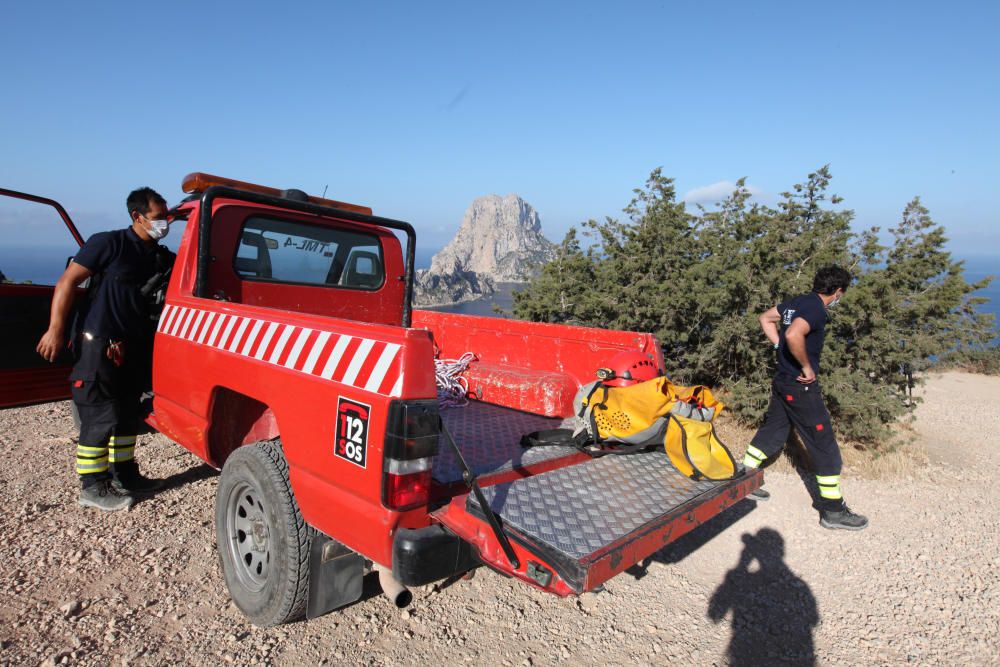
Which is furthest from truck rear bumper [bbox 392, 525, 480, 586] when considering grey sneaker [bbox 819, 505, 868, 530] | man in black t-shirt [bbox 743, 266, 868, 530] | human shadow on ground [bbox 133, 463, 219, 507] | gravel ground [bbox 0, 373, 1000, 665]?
grey sneaker [bbox 819, 505, 868, 530]

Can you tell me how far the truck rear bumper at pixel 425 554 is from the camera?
1.95 m

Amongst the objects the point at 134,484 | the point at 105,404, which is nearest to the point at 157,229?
the point at 105,404

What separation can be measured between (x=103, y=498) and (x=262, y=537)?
189 cm

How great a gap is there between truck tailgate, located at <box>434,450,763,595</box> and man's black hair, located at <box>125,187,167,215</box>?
3114mm

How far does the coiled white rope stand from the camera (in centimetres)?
400

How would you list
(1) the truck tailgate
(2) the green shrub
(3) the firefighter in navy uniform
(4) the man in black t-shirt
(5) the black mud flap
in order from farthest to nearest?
(2) the green shrub, (4) the man in black t-shirt, (3) the firefighter in navy uniform, (5) the black mud flap, (1) the truck tailgate

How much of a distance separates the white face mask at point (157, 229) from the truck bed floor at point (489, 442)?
227 centimetres

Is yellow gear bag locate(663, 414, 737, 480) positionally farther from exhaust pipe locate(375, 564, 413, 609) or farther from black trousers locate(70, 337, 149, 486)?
black trousers locate(70, 337, 149, 486)

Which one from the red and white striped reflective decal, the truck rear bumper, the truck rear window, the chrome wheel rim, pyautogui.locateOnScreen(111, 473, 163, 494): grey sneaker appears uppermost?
the truck rear window

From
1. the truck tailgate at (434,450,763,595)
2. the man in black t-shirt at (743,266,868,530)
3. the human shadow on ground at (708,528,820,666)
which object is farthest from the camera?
the man in black t-shirt at (743,266,868,530)

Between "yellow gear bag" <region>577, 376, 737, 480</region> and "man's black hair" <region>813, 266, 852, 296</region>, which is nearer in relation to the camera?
"yellow gear bag" <region>577, 376, 737, 480</region>

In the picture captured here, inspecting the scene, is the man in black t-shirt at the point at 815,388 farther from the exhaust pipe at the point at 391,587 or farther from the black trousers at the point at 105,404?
the black trousers at the point at 105,404

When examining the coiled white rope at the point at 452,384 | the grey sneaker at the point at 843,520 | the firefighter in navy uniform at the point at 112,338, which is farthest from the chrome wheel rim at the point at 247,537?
the grey sneaker at the point at 843,520

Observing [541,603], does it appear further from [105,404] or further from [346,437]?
[105,404]
